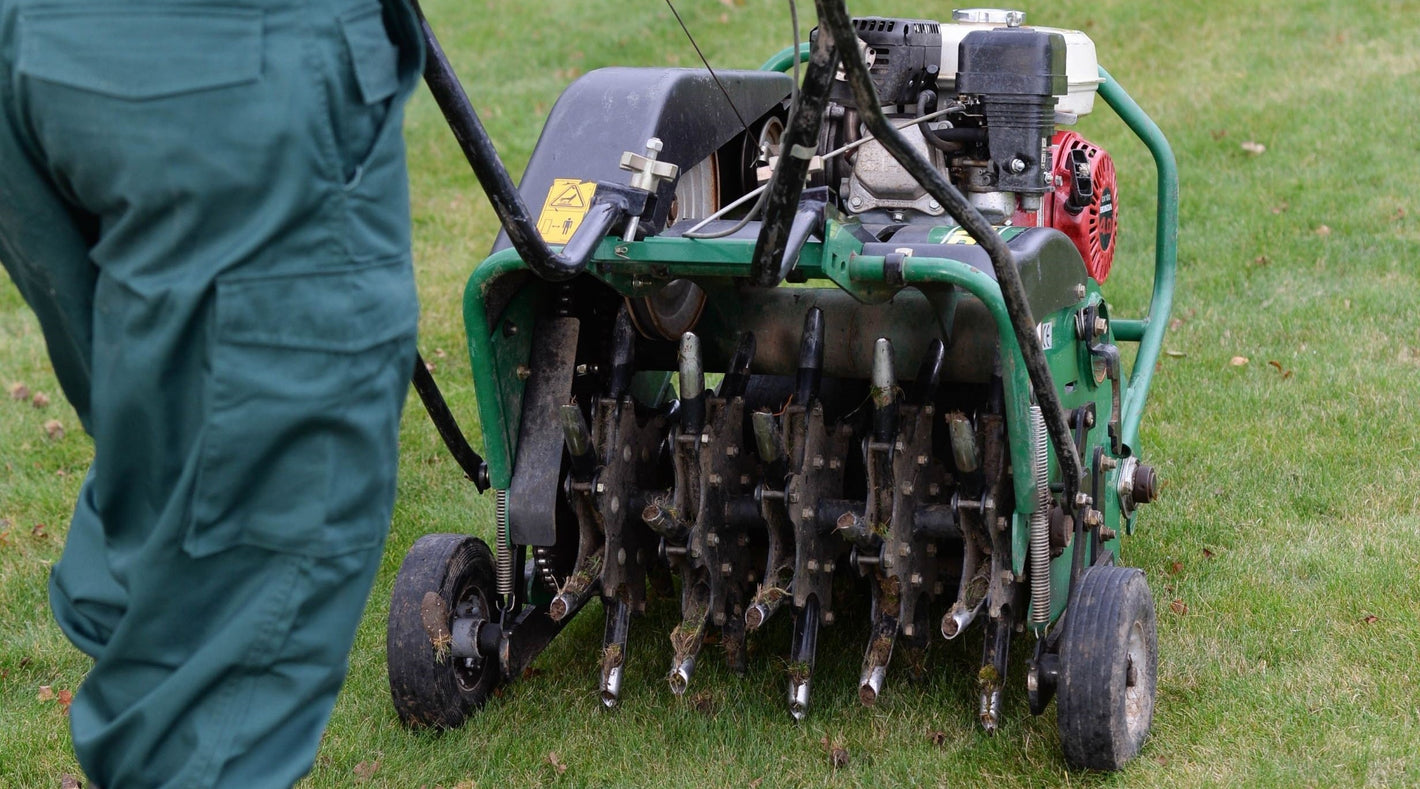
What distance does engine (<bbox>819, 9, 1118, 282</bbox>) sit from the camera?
3539 mm

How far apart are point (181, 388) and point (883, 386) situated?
1.67m

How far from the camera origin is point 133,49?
5.97 feet

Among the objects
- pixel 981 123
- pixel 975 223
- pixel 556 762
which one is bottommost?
pixel 556 762

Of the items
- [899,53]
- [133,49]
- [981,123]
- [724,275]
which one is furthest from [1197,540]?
[133,49]

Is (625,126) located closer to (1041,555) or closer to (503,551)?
(503,551)

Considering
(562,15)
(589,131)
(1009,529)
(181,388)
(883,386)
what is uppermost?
(181,388)

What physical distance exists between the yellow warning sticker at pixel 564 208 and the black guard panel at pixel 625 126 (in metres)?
0.02

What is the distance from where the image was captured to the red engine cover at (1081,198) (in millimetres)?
3838

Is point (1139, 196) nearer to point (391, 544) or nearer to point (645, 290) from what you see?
point (391, 544)

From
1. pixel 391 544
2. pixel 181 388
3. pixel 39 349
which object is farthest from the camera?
pixel 39 349

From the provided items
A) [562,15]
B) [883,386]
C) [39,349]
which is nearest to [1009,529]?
[883,386]

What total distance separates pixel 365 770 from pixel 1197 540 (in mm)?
2397

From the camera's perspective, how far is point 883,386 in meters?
3.26

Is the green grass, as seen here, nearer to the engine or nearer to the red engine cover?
the red engine cover
